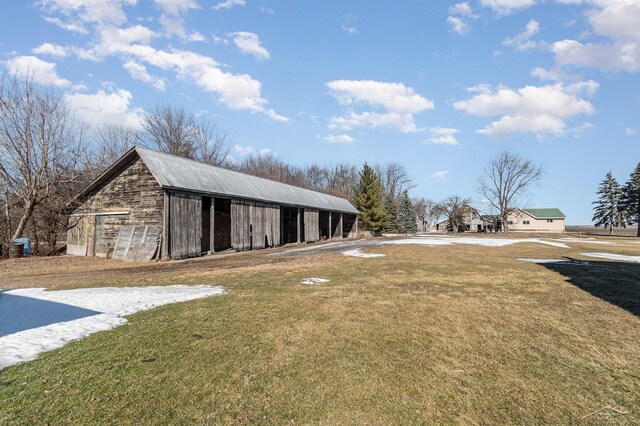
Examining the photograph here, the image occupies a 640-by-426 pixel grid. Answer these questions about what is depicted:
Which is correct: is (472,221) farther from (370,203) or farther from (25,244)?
(25,244)

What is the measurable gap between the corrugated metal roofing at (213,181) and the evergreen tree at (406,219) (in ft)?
113

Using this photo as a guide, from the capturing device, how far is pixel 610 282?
902 centimetres

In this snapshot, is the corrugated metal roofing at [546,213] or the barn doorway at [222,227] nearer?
the barn doorway at [222,227]

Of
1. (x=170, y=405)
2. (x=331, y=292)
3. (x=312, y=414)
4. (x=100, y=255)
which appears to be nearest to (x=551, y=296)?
(x=331, y=292)

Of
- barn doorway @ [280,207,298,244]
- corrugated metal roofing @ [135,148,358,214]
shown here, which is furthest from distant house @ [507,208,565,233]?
barn doorway @ [280,207,298,244]

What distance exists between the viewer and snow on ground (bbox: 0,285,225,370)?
4324 millimetres

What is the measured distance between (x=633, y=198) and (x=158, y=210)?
6884cm

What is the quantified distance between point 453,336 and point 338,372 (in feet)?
7.07

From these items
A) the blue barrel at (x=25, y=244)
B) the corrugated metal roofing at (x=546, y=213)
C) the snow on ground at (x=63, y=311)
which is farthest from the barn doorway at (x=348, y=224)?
the corrugated metal roofing at (x=546, y=213)

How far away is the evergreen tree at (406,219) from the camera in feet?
205

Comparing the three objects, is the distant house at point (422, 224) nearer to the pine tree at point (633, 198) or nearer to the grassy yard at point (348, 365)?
the pine tree at point (633, 198)

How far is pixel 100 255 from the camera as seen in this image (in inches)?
722

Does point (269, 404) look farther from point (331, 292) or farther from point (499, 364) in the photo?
point (331, 292)

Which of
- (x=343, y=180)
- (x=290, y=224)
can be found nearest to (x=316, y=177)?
(x=343, y=180)
